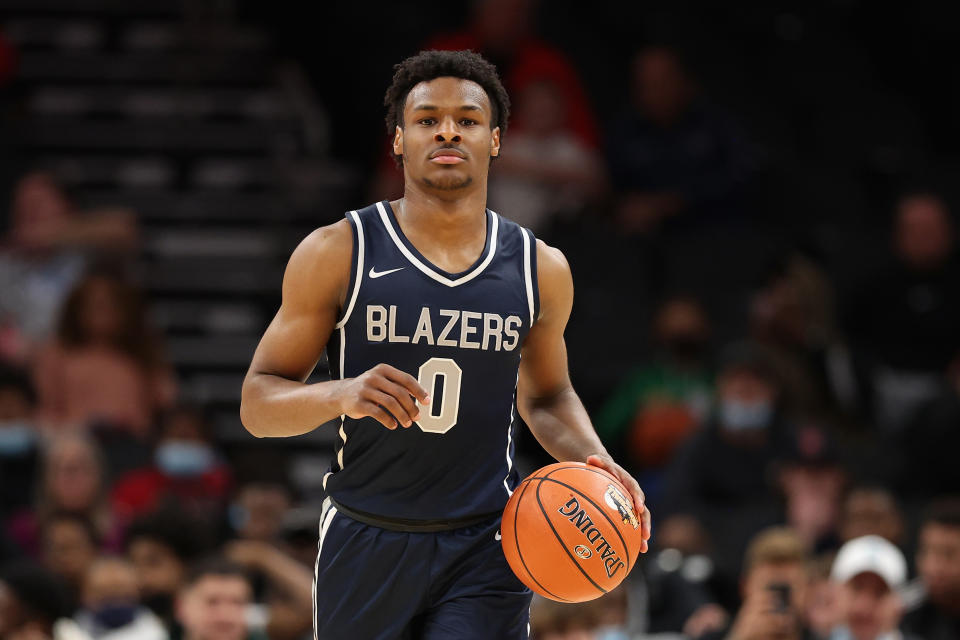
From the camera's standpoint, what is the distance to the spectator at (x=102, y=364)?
32.0 feet

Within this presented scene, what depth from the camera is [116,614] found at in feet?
23.9

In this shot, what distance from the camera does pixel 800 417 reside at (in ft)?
31.0

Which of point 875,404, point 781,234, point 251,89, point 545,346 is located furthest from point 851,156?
point 545,346

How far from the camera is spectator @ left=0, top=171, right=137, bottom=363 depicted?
10.5 meters

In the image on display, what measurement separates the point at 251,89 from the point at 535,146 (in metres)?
2.88

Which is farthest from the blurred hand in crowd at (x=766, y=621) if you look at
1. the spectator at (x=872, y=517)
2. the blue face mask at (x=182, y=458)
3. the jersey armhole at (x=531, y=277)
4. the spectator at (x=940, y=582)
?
the blue face mask at (x=182, y=458)

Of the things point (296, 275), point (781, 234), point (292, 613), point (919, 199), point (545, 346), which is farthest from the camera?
point (781, 234)

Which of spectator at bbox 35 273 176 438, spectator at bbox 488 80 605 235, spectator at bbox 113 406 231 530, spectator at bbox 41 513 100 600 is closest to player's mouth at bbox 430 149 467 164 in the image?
spectator at bbox 41 513 100 600

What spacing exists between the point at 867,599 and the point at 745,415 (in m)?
2.28

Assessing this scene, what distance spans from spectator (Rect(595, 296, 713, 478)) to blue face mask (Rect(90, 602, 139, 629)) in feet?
11.2

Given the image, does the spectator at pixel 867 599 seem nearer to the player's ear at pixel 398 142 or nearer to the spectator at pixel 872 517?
the spectator at pixel 872 517

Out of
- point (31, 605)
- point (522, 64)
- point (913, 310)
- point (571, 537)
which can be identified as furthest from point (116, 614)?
point (913, 310)

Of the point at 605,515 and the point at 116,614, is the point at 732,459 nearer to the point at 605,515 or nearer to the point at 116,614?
the point at 116,614

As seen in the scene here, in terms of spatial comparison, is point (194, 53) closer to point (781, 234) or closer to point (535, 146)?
point (535, 146)
